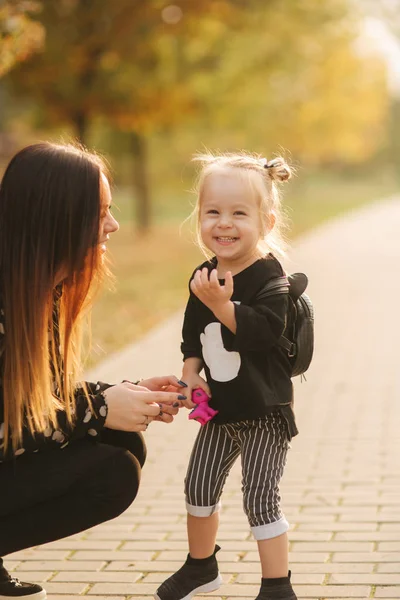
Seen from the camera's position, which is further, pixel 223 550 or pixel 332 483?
pixel 332 483

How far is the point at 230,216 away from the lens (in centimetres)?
338

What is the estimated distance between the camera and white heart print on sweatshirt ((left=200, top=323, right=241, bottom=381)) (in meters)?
3.39

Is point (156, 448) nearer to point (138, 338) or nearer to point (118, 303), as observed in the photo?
point (138, 338)

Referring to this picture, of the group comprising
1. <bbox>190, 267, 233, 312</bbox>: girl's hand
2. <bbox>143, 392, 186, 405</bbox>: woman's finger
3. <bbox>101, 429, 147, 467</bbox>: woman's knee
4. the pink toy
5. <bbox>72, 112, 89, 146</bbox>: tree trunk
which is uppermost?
<bbox>72, 112, 89, 146</bbox>: tree trunk

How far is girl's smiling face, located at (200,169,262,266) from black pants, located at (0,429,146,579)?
2.45 ft

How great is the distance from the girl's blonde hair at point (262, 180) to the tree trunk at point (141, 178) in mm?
21690

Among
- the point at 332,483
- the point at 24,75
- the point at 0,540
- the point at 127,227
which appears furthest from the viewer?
the point at 127,227

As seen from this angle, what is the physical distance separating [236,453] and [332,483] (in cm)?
195

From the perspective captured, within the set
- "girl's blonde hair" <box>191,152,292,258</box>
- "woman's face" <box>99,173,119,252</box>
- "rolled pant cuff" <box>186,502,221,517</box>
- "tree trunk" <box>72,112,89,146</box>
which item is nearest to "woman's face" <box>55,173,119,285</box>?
"woman's face" <box>99,173,119,252</box>

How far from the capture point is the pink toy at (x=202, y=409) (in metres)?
3.39

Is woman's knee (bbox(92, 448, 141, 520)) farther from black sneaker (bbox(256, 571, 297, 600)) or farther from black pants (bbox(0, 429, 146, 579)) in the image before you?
black sneaker (bbox(256, 571, 297, 600))

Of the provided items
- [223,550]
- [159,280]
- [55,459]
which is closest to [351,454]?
[223,550]

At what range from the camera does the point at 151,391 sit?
351 centimetres

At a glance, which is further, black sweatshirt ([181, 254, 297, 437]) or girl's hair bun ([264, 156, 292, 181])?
girl's hair bun ([264, 156, 292, 181])
